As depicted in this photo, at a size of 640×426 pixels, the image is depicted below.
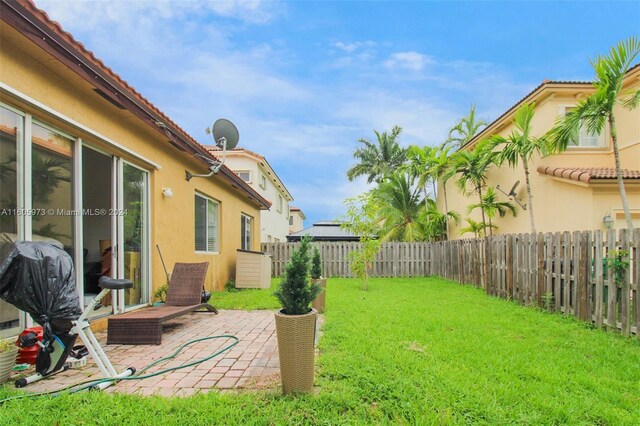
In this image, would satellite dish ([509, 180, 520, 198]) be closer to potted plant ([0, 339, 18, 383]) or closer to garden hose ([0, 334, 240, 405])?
garden hose ([0, 334, 240, 405])

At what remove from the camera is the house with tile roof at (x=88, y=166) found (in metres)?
3.64

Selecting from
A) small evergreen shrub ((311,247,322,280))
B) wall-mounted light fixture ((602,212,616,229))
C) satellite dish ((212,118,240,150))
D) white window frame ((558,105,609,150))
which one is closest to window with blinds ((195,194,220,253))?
satellite dish ((212,118,240,150))

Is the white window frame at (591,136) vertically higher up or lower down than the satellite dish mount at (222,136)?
higher up

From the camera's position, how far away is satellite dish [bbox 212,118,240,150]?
25.0 ft

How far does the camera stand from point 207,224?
943 centimetres

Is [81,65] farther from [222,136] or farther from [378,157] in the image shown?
[378,157]

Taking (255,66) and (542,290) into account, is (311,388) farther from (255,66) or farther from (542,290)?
(255,66)

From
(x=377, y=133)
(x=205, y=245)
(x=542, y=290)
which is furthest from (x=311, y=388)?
(x=377, y=133)

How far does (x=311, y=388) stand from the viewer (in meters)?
2.85

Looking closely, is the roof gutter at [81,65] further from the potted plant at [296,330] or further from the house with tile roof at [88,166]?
the potted plant at [296,330]

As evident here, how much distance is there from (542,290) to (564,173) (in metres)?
5.04

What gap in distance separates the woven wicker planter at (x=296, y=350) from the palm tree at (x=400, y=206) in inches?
621

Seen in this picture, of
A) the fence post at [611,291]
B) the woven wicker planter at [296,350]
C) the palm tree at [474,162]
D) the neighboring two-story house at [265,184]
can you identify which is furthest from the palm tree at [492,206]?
the neighboring two-story house at [265,184]

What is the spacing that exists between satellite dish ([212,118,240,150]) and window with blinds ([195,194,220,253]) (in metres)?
1.78
